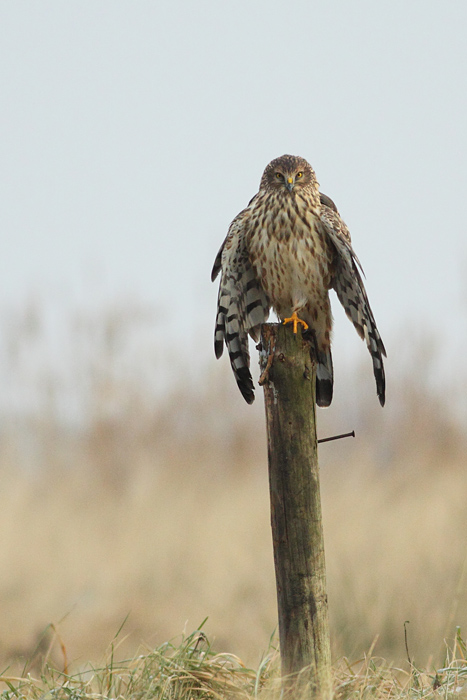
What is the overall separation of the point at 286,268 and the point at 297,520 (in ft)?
3.87

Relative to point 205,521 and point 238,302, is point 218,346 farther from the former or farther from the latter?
point 205,521

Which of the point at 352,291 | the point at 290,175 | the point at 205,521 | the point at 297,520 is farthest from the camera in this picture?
the point at 205,521

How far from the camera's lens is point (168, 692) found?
2.38 m

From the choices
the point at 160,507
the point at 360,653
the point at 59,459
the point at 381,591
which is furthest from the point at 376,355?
the point at 59,459

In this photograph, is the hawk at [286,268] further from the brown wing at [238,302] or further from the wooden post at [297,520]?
the wooden post at [297,520]

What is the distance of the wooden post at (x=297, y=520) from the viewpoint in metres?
2.32

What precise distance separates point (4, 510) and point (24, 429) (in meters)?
1.34

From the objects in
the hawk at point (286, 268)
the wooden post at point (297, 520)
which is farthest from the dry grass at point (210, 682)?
the hawk at point (286, 268)

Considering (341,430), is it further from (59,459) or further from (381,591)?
(381,591)

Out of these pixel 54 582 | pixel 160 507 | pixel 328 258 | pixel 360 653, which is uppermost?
pixel 328 258

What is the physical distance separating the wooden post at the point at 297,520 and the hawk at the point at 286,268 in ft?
2.20

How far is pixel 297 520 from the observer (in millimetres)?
2363

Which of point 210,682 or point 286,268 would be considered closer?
point 210,682

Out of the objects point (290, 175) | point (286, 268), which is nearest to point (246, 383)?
point (286, 268)
